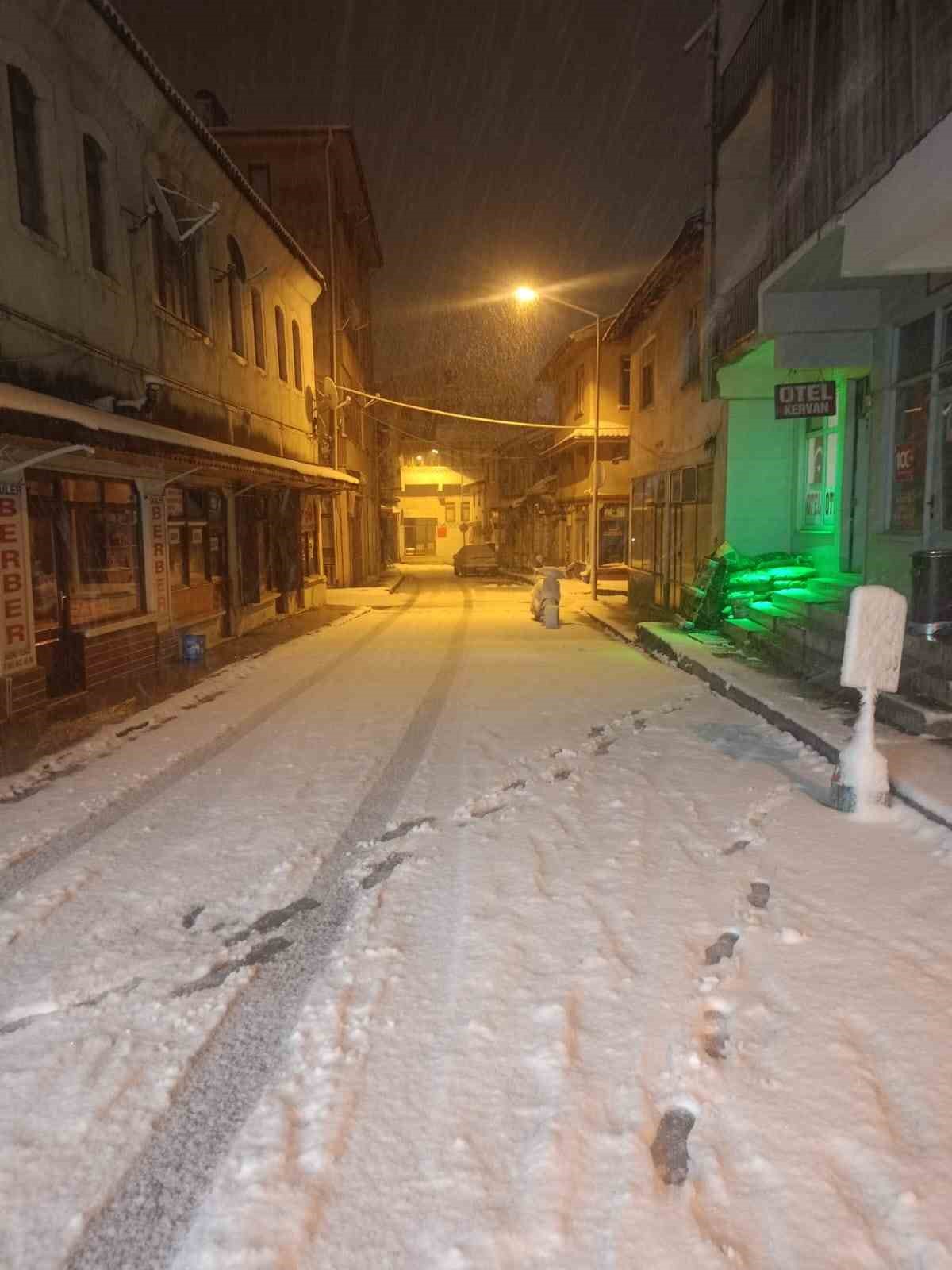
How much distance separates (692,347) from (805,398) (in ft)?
21.7

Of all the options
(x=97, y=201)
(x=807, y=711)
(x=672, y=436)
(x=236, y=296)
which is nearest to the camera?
(x=807, y=711)

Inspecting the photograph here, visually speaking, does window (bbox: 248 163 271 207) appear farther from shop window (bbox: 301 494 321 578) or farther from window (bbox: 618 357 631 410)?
window (bbox: 618 357 631 410)

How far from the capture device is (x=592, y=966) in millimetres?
3639

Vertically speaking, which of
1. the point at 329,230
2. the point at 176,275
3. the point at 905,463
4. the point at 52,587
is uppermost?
the point at 329,230

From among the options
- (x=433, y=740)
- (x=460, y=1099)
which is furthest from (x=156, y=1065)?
(x=433, y=740)

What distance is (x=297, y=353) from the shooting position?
21.6 meters

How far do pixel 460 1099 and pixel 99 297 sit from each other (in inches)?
428

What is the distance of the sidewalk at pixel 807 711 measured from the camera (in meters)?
5.60

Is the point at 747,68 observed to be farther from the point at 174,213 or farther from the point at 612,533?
the point at 612,533

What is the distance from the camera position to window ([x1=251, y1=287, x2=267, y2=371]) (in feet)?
58.8

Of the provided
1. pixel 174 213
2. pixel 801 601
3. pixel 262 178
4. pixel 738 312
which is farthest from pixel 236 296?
pixel 262 178

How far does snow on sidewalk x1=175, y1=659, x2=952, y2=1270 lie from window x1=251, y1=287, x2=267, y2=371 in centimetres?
1547

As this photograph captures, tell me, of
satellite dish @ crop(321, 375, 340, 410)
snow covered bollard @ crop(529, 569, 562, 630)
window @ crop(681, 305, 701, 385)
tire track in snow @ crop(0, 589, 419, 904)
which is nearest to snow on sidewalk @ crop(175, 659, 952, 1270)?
tire track in snow @ crop(0, 589, 419, 904)

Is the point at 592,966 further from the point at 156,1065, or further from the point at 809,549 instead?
the point at 809,549
